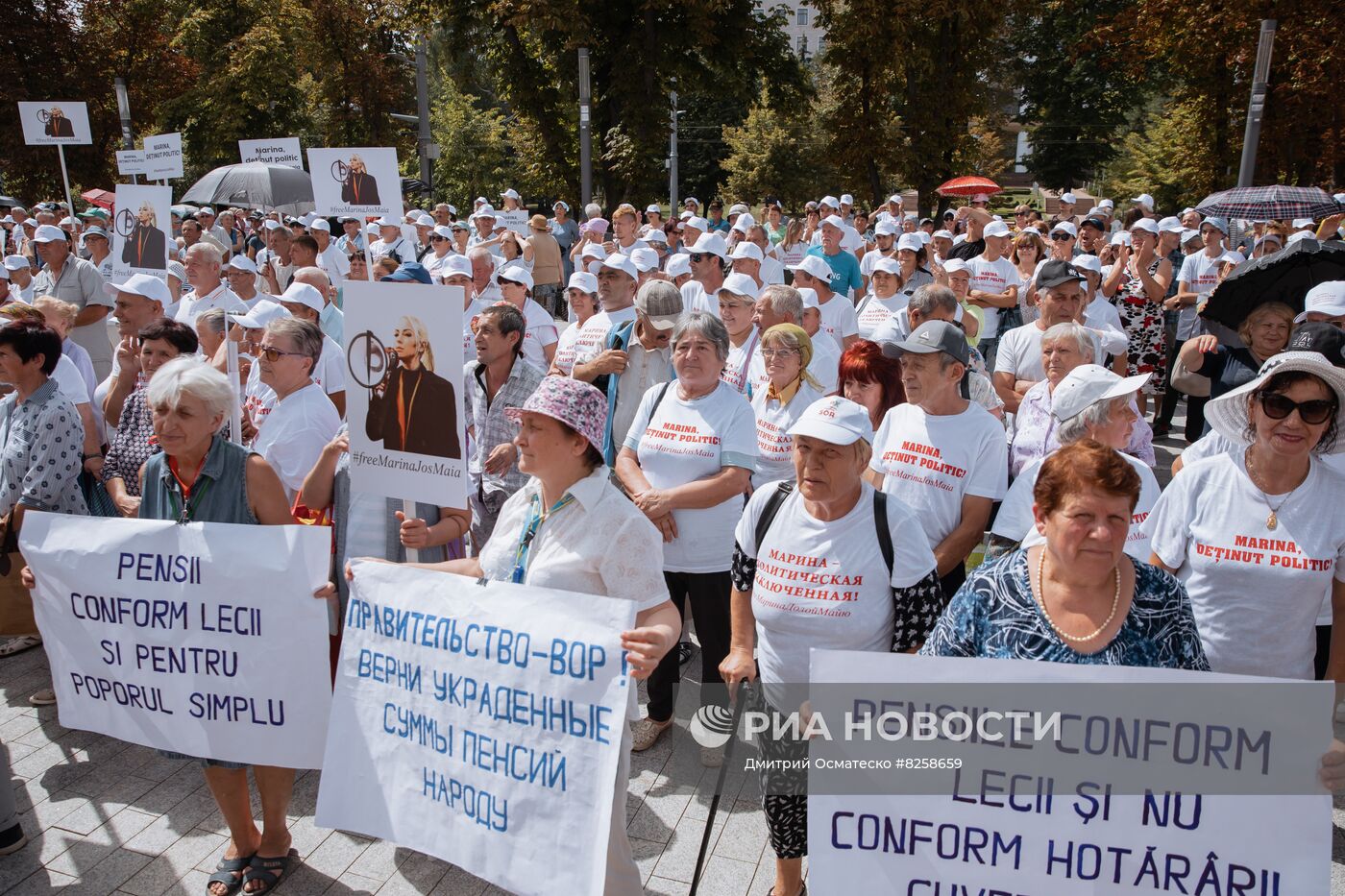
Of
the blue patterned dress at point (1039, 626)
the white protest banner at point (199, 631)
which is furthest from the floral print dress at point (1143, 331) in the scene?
the white protest banner at point (199, 631)

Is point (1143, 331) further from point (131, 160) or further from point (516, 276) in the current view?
point (131, 160)

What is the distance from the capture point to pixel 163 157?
45.4ft

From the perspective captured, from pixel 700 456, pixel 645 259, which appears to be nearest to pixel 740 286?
pixel 700 456

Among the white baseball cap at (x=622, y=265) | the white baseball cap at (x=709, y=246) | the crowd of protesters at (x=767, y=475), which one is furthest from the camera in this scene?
the white baseball cap at (x=709, y=246)

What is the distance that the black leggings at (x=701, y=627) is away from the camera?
179 inches

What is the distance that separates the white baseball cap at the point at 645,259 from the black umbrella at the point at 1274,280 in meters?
5.19

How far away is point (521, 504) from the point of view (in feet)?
11.0

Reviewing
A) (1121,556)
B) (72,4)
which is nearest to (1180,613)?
(1121,556)

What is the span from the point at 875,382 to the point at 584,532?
221 cm

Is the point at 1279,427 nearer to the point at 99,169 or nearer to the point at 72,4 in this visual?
the point at 99,169

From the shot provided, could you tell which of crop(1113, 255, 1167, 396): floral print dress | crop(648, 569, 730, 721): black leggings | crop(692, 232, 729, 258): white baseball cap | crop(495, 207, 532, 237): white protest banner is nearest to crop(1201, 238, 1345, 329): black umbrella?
crop(648, 569, 730, 721): black leggings

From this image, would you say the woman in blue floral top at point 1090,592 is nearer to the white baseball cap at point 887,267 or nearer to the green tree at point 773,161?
the white baseball cap at point 887,267

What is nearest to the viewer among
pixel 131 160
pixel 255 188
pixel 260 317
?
pixel 260 317

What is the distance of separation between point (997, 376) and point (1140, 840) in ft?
13.1
